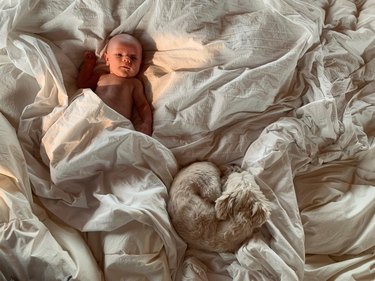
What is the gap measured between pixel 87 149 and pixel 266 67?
0.50 meters

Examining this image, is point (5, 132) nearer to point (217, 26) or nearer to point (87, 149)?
point (87, 149)

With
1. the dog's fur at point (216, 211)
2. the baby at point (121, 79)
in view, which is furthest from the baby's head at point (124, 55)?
the dog's fur at point (216, 211)

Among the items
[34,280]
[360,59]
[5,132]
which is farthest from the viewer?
[360,59]

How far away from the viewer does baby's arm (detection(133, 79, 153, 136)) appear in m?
1.39

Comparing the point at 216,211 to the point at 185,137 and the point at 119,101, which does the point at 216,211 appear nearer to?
the point at 185,137

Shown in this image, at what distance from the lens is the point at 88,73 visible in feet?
4.85

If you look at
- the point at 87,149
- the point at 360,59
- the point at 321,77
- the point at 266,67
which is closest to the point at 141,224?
the point at 87,149

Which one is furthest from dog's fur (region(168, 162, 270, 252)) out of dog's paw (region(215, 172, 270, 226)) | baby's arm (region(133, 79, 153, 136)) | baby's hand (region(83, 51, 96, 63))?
baby's hand (region(83, 51, 96, 63))

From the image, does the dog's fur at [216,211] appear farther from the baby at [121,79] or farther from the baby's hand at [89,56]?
the baby's hand at [89,56]

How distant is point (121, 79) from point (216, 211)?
1.59ft

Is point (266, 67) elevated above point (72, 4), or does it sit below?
below

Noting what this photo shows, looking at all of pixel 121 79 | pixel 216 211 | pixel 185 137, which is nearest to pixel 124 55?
pixel 121 79

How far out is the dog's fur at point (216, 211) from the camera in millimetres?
1194

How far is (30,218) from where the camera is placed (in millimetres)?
1154
